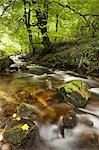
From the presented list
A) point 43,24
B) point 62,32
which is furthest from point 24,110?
point 43,24

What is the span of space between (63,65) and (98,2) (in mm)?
3112

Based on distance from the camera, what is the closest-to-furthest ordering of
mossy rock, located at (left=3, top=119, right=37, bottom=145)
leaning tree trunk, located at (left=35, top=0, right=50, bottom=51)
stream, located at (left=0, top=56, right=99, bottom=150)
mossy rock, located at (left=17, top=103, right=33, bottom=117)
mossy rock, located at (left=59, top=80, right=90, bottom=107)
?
mossy rock, located at (left=3, top=119, right=37, bottom=145), stream, located at (left=0, top=56, right=99, bottom=150), mossy rock, located at (left=17, top=103, right=33, bottom=117), mossy rock, located at (left=59, top=80, right=90, bottom=107), leaning tree trunk, located at (left=35, top=0, right=50, bottom=51)

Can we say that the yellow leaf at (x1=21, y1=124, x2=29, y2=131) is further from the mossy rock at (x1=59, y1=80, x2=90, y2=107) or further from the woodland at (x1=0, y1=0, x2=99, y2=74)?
the woodland at (x1=0, y1=0, x2=99, y2=74)

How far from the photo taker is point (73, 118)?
4.76 meters

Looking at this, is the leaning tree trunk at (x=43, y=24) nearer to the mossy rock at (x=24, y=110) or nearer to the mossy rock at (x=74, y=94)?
the mossy rock at (x=74, y=94)

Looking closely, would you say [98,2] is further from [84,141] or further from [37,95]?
[84,141]

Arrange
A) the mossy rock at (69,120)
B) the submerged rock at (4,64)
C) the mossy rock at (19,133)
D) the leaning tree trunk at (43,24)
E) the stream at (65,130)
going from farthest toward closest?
the leaning tree trunk at (43,24) < the submerged rock at (4,64) < the mossy rock at (69,120) < the stream at (65,130) < the mossy rock at (19,133)

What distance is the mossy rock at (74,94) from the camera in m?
5.51

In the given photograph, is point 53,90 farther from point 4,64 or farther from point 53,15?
point 53,15

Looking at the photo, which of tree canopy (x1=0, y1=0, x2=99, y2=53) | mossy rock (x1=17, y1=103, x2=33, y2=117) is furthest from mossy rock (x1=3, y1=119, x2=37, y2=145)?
tree canopy (x1=0, y1=0, x2=99, y2=53)

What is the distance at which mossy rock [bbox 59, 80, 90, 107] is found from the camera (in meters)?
5.51

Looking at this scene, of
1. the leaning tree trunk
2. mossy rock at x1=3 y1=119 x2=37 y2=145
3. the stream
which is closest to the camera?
mossy rock at x1=3 y1=119 x2=37 y2=145

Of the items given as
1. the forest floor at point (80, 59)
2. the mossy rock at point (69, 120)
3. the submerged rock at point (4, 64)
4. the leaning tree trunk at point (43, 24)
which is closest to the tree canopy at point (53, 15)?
the leaning tree trunk at point (43, 24)

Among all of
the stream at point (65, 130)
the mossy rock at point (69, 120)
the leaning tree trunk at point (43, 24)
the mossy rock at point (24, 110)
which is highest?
the leaning tree trunk at point (43, 24)
